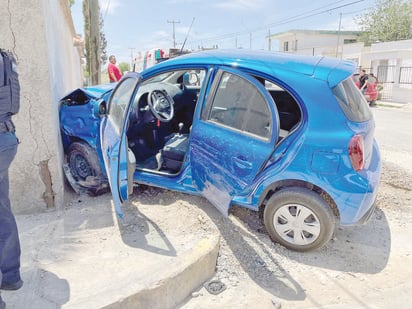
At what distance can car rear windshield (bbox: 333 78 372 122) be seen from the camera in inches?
117

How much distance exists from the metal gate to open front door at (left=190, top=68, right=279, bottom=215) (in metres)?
18.5

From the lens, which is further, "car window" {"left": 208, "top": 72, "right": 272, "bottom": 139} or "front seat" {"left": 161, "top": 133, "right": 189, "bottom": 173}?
"front seat" {"left": 161, "top": 133, "right": 189, "bottom": 173}

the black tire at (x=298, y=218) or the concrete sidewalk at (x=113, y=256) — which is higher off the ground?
the black tire at (x=298, y=218)

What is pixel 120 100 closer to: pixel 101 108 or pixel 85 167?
pixel 101 108

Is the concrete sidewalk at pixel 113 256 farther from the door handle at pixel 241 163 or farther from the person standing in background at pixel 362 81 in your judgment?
the person standing in background at pixel 362 81

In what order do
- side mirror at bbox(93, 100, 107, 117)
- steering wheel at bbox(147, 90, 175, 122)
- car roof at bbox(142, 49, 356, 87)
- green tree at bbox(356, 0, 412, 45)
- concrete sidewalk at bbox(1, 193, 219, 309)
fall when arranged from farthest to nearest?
green tree at bbox(356, 0, 412, 45) < steering wheel at bbox(147, 90, 175, 122) < side mirror at bbox(93, 100, 107, 117) < car roof at bbox(142, 49, 356, 87) < concrete sidewalk at bbox(1, 193, 219, 309)

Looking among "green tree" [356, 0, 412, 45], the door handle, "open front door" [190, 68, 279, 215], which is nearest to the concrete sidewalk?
"open front door" [190, 68, 279, 215]

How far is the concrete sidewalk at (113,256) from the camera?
2.42 meters

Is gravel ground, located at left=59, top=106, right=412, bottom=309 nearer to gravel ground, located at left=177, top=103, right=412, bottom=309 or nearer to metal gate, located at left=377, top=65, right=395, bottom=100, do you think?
gravel ground, located at left=177, top=103, right=412, bottom=309

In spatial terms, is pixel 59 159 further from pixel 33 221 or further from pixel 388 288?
pixel 388 288

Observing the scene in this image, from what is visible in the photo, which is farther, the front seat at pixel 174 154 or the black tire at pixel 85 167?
the black tire at pixel 85 167

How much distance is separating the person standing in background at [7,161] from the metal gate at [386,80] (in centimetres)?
2029

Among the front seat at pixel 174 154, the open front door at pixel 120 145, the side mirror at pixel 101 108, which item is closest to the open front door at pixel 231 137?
the front seat at pixel 174 154

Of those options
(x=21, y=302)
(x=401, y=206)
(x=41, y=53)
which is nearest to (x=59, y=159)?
(x=41, y=53)
